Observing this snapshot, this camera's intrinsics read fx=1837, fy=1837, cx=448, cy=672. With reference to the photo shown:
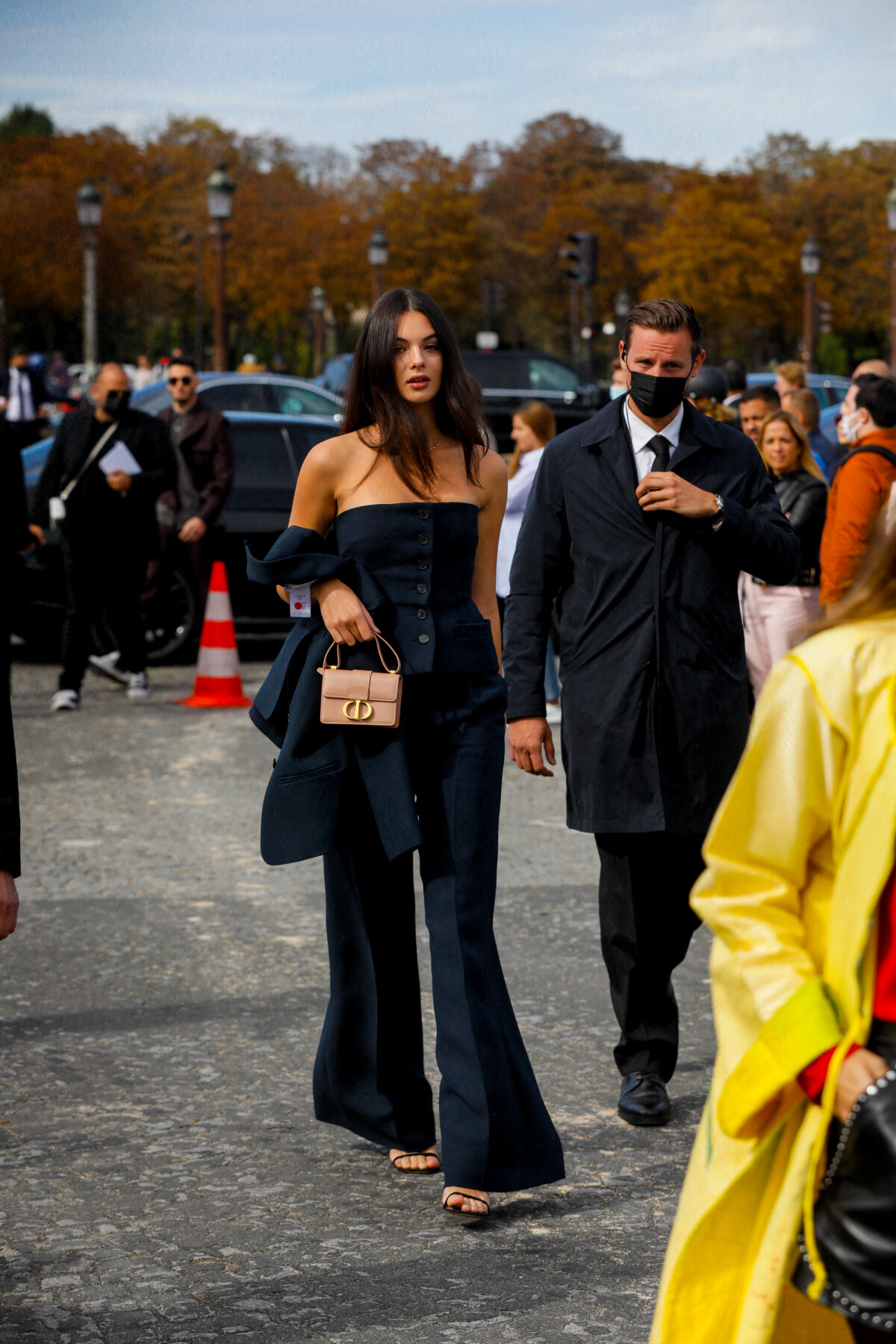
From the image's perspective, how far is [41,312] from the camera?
76500mm

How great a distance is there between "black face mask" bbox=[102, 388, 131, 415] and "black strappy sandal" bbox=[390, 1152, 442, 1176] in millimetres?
7726

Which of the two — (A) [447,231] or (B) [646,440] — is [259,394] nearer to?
(B) [646,440]

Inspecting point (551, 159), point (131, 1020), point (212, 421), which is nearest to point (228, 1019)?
point (131, 1020)

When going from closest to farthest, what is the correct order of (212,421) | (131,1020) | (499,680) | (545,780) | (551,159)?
1. (499,680)
2. (131,1020)
3. (545,780)
4. (212,421)
5. (551,159)

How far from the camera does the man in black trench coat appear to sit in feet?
15.1

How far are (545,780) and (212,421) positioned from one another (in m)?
4.57

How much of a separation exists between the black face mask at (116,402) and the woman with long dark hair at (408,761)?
7.33 meters

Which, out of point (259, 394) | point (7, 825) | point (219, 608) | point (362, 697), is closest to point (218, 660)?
point (219, 608)

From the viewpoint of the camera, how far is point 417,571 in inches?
164

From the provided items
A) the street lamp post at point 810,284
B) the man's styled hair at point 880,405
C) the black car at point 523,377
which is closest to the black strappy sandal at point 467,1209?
the man's styled hair at point 880,405

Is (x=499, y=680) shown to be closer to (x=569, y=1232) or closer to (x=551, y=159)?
(x=569, y=1232)

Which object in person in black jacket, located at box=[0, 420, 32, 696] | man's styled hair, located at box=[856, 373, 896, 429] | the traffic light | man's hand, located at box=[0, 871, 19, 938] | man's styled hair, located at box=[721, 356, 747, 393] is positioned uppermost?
the traffic light

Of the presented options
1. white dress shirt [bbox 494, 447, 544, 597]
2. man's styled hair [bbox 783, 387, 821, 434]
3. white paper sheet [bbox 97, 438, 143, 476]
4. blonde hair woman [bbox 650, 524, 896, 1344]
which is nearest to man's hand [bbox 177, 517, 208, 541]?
white paper sheet [bbox 97, 438, 143, 476]

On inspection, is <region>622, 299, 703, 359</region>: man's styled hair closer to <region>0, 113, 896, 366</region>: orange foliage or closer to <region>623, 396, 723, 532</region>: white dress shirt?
<region>623, 396, 723, 532</region>: white dress shirt
